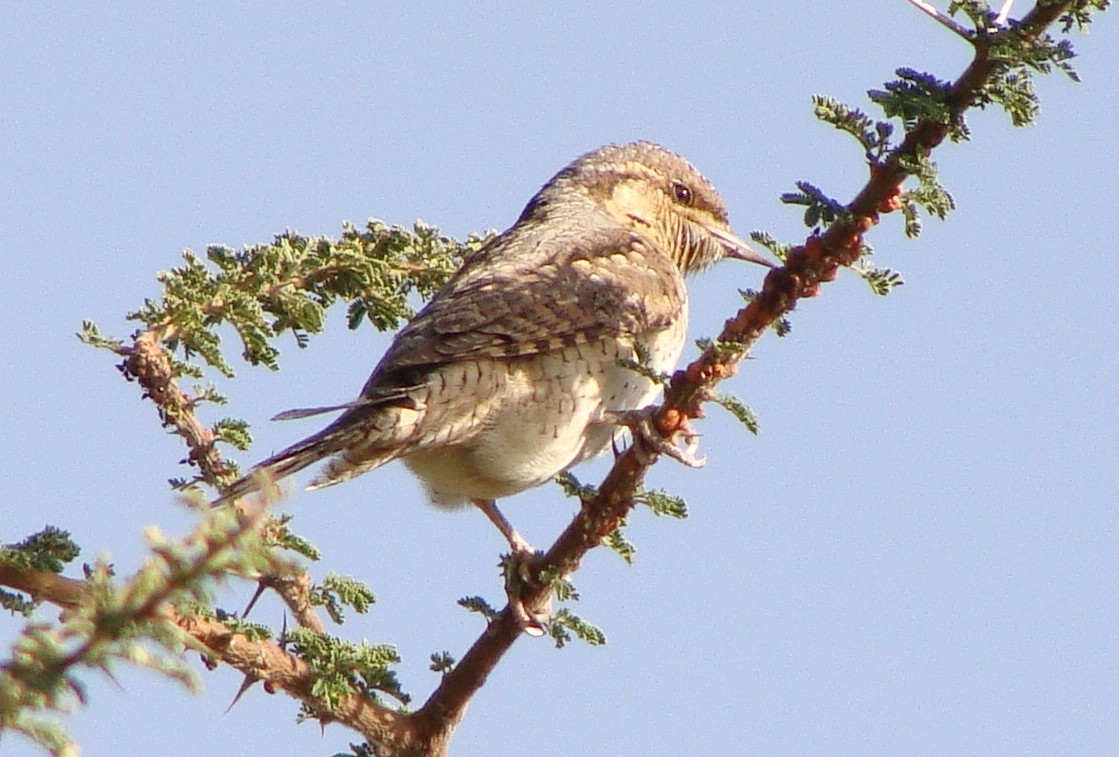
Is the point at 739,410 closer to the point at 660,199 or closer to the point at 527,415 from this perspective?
the point at 527,415

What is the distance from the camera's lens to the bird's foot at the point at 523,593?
3.57 meters

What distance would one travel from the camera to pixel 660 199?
5980 mm

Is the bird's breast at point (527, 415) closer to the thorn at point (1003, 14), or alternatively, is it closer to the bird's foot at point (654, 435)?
the bird's foot at point (654, 435)

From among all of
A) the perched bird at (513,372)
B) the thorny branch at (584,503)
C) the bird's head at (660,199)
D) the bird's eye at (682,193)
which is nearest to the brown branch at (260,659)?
the thorny branch at (584,503)

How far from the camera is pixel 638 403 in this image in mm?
4637

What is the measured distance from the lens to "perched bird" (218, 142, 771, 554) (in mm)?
4098

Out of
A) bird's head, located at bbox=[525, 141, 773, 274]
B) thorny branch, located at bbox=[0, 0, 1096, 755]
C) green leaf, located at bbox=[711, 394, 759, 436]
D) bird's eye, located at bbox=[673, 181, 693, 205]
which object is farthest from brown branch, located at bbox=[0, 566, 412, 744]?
bird's eye, located at bbox=[673, 181, 693, 205]

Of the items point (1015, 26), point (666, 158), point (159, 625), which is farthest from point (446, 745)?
point (666, 158)

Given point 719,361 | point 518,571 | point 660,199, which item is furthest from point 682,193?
point 719,361

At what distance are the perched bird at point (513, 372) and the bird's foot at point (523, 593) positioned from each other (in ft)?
0.60

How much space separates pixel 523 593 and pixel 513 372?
82 centimetres

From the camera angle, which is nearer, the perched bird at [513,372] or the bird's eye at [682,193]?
the perched bird at [513,372]

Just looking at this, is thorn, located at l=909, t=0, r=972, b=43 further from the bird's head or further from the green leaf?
the bird's head

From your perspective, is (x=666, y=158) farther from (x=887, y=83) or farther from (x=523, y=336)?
(x=887, y=83)
